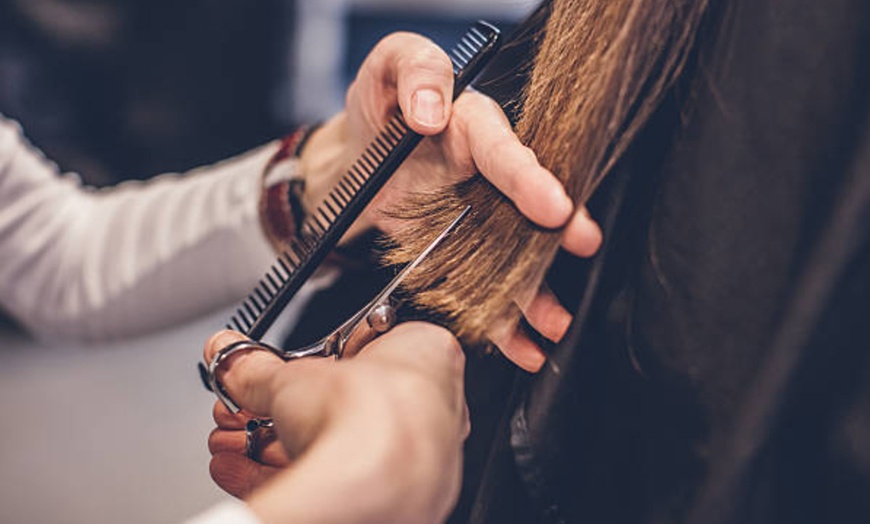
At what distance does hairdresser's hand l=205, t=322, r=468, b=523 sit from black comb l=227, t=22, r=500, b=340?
11 centimetres

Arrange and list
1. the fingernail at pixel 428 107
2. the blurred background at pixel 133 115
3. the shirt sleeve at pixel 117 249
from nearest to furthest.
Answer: the fingernail at pixel 428 107 < the shirt sleeve at pixel 117 249 < the blurred background at pixel 133 115

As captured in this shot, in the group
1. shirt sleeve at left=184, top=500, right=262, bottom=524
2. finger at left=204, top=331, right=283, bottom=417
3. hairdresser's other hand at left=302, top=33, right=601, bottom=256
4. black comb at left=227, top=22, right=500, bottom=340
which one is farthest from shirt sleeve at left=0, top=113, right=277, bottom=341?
shirt sleeve at left=184, top=500, right=262, bottom=524

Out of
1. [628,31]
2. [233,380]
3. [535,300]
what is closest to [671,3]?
[628,31]

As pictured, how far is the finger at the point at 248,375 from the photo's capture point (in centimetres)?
44

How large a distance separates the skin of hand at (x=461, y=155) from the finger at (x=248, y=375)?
6.2 inches

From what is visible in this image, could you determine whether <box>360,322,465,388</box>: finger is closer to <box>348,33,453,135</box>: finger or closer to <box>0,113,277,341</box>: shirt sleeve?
<box>348,33,453,135</box>: finger

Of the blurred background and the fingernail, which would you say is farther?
the blurred background

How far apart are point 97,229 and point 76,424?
1150 mm

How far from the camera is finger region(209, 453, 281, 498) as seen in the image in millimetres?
473

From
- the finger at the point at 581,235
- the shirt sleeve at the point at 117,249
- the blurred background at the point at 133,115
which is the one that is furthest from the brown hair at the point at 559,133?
the blurred background at the point at 133,115

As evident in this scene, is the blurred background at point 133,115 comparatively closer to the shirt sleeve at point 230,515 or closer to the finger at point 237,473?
the finger at point 237,473

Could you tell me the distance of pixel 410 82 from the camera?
584mm

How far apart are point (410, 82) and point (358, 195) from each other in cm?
11

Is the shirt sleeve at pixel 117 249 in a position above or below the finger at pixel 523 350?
below
